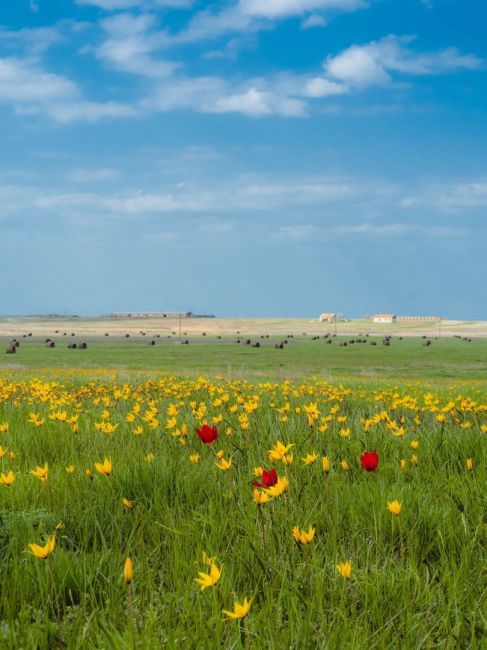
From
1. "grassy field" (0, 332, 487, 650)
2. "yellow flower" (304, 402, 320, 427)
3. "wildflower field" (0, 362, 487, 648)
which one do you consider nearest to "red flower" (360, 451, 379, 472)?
"wildflower field" (0, 362, 487, 648)

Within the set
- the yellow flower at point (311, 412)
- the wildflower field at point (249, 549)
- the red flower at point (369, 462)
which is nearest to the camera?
the wildflower field at point (249, 549)

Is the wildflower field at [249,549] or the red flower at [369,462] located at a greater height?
the red flower at [369,462]

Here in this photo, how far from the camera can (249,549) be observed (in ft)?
11.7

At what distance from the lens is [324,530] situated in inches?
162

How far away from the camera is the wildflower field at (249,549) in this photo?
2793 mm

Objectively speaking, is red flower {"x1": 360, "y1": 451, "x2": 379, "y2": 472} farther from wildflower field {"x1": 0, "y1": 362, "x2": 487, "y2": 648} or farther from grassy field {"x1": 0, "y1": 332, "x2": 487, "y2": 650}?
grassy field {"x1": 0, "y1": 332, "x2": 487, "y2": 650}

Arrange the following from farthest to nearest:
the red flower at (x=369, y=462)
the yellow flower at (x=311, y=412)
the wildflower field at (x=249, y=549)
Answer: the yellow flower at (x=311, y=412) < the red flower at (x=369, y=462) < the wildflower field at (x=249, y=549)

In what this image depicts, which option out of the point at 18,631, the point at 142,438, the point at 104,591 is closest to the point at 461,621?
the point at 104,591

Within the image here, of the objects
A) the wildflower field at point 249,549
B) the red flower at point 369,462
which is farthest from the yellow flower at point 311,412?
the red flower at point 369,462

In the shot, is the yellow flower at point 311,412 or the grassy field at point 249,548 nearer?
the grassy field at point 249,548

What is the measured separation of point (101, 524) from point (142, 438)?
2.94 meters

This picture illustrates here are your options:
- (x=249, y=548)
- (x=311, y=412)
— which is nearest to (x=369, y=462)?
(x=249, y=548)

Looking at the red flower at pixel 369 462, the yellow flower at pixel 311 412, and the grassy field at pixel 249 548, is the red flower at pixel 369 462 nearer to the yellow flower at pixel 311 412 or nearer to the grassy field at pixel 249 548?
the grassy field at pixel 249 548

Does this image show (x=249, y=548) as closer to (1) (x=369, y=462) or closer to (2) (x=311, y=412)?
(1) (x=369, y=462)
